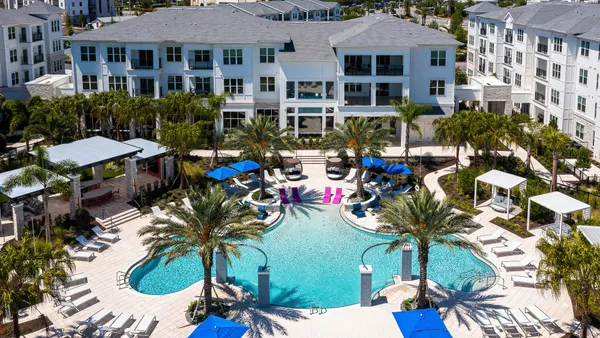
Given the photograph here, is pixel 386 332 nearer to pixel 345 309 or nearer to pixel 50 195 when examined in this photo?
pixel 345 309

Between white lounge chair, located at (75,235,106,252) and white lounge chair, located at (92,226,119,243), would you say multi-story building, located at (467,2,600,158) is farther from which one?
white lounge chair, located at (75,235,106,252)

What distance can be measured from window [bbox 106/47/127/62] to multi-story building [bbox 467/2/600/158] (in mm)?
35342

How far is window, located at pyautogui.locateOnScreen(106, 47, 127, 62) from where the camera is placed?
179 ft

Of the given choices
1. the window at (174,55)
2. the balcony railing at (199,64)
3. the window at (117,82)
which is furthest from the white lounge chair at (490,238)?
the window at (117,82)

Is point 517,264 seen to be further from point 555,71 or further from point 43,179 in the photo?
point 555,71

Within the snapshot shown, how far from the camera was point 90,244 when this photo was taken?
33688mm

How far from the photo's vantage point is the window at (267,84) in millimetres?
53875

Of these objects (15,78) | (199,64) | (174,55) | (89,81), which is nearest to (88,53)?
(89,81)

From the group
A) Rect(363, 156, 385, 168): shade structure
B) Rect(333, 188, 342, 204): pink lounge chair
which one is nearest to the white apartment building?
Rect(363, 156, 385, 168): shade structure

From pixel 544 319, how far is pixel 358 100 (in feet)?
97.6

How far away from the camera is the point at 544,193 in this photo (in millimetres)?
38219

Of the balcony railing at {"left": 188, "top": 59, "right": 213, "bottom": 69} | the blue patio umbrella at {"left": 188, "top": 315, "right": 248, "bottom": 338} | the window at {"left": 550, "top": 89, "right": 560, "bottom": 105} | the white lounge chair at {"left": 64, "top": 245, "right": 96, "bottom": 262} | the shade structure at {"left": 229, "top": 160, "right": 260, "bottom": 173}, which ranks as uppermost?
the balcony railing at {"left": 188, "top": 59, "right": 213, "bottom": 69}

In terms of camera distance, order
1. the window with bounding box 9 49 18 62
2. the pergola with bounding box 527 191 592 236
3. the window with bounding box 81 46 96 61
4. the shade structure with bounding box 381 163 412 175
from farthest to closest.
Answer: the window with bounding box 9 49 18 62 → the window with bounding box 81 46 96 61 → the shade structure with bounding box 381 163 412 175 → the pergola with bounding box 527 191 592 236

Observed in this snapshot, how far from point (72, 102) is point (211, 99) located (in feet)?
34.3
